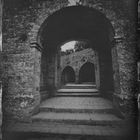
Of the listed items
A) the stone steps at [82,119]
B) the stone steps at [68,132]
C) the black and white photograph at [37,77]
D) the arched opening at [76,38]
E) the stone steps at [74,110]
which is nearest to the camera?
the stone steps at [68,132]

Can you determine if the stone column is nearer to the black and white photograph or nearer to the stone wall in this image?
the black and white photograph

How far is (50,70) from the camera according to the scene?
6.66 m

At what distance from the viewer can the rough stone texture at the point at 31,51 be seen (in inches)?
138

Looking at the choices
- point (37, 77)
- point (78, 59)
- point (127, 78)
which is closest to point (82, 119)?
point (127, 78)

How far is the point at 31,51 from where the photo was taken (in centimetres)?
386

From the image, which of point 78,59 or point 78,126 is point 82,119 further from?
point 78,59

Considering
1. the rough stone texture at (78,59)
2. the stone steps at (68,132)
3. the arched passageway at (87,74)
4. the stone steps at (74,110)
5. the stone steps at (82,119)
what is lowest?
the stone steps at (68,132)

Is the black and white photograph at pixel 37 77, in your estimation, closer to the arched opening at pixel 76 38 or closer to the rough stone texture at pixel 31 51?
the rough stone texture at pixel 31 51

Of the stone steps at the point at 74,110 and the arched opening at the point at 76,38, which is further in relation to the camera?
the arched opening at the point at 76,38

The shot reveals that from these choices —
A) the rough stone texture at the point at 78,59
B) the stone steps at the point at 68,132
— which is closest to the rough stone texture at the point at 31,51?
the stone steps at the point at 68,132

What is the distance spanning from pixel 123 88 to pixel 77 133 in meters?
1.93

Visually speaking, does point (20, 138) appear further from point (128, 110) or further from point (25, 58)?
point (128, 110)

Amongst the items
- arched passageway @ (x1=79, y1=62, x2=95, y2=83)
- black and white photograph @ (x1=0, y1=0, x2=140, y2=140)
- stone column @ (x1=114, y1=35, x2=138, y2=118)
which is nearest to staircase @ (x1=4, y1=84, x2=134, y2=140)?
black and white photograph @ (x1=0, y1=0, x2=140, y2=140)

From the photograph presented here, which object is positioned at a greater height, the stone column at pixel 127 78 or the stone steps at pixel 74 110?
the stone column at pixel 127 78
